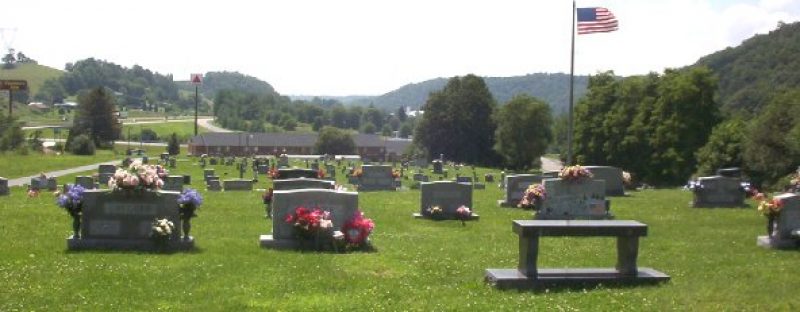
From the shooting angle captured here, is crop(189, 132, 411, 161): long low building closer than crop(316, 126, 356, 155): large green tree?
No

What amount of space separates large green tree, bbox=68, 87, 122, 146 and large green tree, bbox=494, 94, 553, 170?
61.1 metres

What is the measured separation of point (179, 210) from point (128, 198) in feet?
3.07

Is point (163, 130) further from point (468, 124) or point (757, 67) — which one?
point (757, 67)

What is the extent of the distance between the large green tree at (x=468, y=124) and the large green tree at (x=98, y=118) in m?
49.8

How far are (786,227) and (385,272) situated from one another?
862 centimetres

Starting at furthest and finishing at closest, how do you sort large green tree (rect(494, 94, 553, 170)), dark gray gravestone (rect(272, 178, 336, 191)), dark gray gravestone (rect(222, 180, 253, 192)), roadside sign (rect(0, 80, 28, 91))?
1. roadside sign (rect(0, 80, 28, 91))
2. large green tree (rect(494, 94, 553, 170))
3. dark gray gravestone (rect(222, 180, 253, 192))
4. dark gray gravestone (rect(272, 178, 336, 191))

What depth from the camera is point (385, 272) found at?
43.9ft

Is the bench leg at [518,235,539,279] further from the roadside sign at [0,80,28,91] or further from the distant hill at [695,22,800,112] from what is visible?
the roadside sign at [0,80,28,91]

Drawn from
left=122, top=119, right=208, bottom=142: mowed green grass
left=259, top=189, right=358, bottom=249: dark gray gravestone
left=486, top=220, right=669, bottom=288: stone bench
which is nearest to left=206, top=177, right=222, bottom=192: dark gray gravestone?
left=259, top=189, right=358, bottom=249: dark gray gravestone

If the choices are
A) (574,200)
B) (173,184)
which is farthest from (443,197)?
(173,184)

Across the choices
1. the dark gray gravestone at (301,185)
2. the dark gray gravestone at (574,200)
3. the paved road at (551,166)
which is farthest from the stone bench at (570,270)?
the paved road at (551,166)

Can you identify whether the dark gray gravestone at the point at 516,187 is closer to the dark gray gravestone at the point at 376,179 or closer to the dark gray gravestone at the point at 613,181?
the dark gray gravestone at the point at 613,181

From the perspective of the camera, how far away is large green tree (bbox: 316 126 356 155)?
137 metres

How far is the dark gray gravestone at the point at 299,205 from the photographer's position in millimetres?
16547
